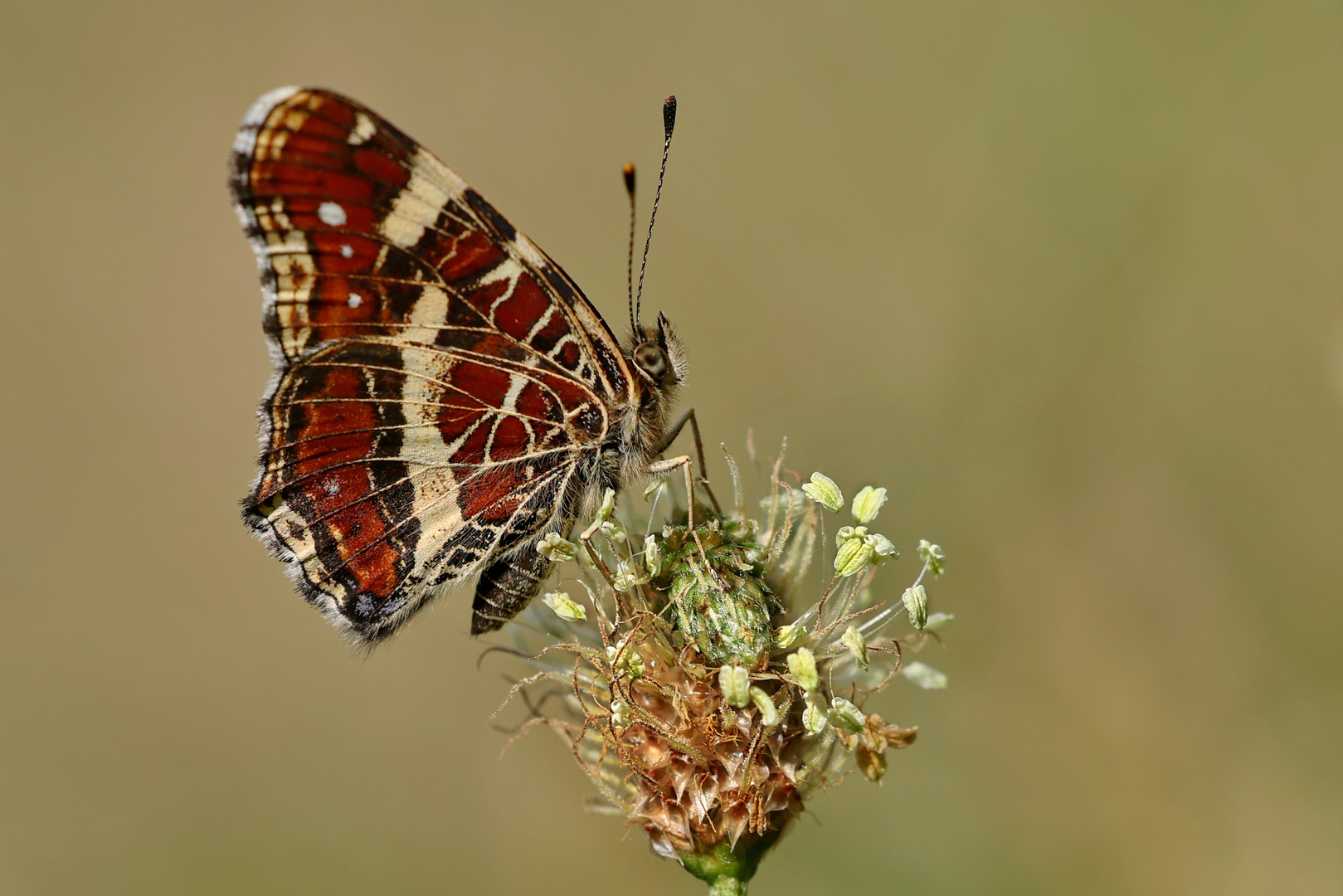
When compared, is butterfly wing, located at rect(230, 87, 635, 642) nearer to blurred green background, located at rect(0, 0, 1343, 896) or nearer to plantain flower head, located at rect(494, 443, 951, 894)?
plantain flower head, located at rect(494, 443, 951, 894)

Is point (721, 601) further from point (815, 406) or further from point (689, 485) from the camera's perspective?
point (815, 406)

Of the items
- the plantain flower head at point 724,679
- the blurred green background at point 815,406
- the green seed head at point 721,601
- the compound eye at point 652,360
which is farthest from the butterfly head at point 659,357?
the blurred green background at point 815,406

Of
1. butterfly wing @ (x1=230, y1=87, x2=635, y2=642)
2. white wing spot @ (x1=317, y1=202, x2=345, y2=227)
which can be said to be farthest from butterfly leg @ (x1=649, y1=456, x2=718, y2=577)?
white wing spot @ (x1=317, y1=202, x2=345, y2=227)

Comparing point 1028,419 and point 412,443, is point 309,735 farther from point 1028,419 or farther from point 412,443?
point 1028,419

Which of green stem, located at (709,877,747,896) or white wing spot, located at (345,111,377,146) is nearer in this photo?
green stem, located at (709,877,747,896)

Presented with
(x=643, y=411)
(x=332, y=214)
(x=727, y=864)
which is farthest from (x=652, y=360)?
(x=727, y=864)
